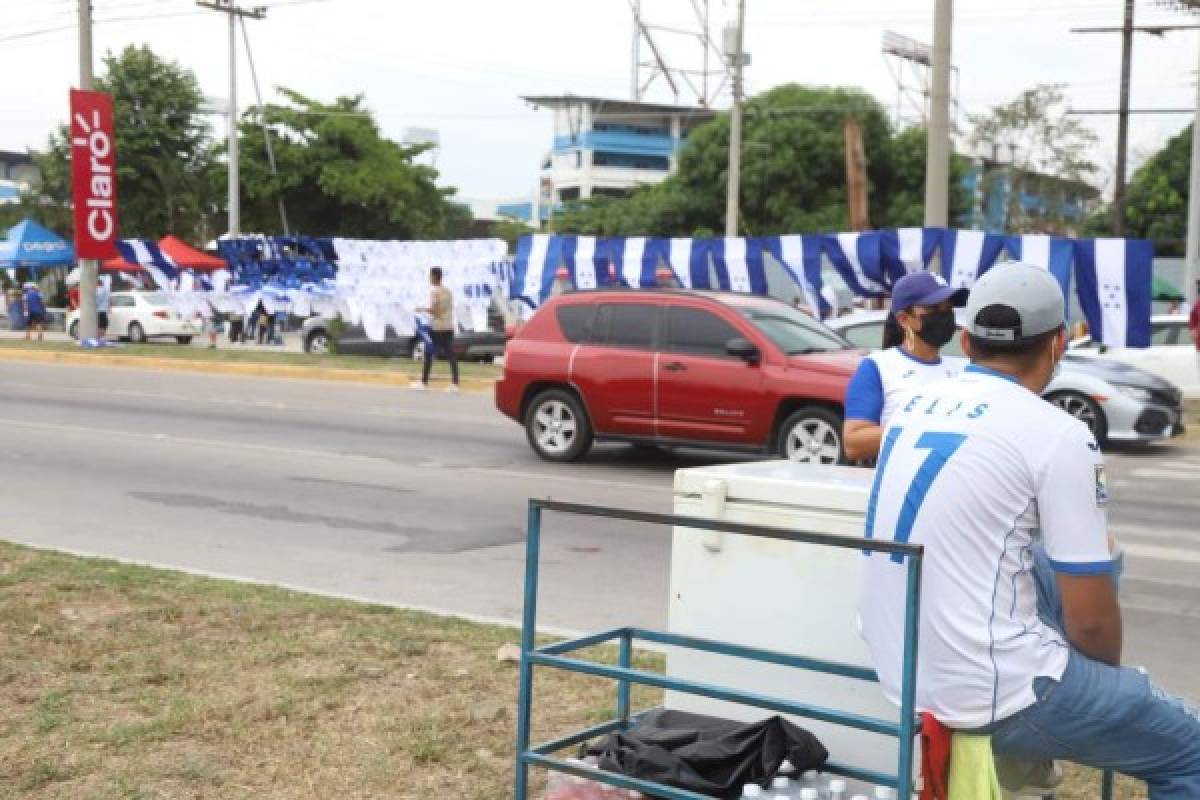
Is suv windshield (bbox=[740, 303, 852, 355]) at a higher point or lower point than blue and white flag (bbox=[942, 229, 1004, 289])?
lower

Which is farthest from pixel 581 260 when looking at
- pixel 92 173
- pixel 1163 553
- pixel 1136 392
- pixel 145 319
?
pixel 145 319

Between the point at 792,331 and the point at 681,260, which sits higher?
the point at 681,260

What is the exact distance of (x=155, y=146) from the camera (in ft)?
175

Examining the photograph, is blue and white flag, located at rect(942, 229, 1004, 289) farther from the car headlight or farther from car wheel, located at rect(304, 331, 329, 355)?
car wheel, located at rect(304, 331, 329, 355)

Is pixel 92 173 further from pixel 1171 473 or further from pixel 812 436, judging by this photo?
pixel 1171 473

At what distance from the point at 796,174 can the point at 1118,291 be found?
3363 centimetres

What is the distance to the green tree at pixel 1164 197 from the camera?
5012cm

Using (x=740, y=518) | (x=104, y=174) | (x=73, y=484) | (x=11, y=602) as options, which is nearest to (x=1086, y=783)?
(x=740, y=518)

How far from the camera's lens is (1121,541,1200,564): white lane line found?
9.45 metres

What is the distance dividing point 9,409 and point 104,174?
13333 millimetres

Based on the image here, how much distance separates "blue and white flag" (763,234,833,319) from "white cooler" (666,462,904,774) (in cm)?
1804

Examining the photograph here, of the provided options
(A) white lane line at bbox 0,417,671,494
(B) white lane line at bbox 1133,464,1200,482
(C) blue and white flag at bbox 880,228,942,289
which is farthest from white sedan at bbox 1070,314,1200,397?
(A) white lane line at bbox 0,417,671,494

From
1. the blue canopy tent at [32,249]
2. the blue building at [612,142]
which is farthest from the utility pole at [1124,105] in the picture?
the blue building at [612,142]

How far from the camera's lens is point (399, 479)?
1247 centimetres
